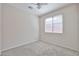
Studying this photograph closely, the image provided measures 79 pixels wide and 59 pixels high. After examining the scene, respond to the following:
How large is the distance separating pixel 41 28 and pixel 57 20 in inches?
17.9

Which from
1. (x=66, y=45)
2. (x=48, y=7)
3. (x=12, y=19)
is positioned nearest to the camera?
(x=48, y=7)

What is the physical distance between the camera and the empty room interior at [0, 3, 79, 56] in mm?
1896

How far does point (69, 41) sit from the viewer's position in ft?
6.61

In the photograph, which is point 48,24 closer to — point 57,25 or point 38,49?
point 57,25

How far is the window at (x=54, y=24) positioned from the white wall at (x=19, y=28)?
1.01 feet

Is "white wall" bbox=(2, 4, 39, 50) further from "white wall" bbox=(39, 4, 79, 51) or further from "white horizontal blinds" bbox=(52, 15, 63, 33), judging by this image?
"white horizontal blinds" bbox=(52, 15, 63, 33)

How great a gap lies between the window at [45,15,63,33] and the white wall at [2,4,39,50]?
31 cm

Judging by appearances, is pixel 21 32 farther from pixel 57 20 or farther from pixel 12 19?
pixel 57 20

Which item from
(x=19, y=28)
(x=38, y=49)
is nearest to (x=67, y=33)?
(x=38, y=49)

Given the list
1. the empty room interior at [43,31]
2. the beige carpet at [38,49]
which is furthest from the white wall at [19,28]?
the beige carpet at [38,49]

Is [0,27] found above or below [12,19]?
below

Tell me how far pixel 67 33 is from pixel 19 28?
4.20ft

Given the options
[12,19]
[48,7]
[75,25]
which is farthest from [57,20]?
[12,19]

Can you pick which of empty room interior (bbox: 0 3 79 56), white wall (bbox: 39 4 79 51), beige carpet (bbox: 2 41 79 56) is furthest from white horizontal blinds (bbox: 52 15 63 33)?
beige carpet (bbox: 2 41 79 56)
